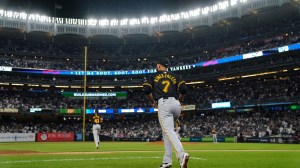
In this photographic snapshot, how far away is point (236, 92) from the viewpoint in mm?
52000

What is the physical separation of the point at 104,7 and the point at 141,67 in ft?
50.3

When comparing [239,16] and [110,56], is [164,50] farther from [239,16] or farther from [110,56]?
[239,16]

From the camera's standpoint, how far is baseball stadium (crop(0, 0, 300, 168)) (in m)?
46.1

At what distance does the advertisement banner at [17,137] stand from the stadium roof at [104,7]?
27545mm

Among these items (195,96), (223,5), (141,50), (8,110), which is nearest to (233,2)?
(223,5)

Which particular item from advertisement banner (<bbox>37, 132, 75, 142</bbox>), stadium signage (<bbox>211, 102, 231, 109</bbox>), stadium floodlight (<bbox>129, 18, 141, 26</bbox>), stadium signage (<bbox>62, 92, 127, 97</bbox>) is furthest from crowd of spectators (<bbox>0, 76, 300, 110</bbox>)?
stadium floodlight (<bbox>129, 18, 141, 26</bbox>)

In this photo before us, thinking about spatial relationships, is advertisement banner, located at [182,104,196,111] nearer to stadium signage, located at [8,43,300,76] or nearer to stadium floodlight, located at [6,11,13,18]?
stadium signage, located at [8,43,300,76]

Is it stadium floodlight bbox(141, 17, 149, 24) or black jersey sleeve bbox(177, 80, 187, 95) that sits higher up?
stadium floodlight bbox(141, 17, 149, 24)

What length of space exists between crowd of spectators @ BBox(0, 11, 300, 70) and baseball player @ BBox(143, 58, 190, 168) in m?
44.2

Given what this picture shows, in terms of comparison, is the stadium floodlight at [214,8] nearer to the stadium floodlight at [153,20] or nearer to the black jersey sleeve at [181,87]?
the stadium floodlight at [153,20]

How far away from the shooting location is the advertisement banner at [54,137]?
47469 mm

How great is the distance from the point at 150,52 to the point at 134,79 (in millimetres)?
7105

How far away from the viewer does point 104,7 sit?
66.3m

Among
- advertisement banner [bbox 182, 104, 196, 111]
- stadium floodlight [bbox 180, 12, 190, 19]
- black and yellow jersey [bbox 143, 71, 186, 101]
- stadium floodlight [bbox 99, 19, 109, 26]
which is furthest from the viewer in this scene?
stadium floodlight [bbox 99, 19, 109, 26]
